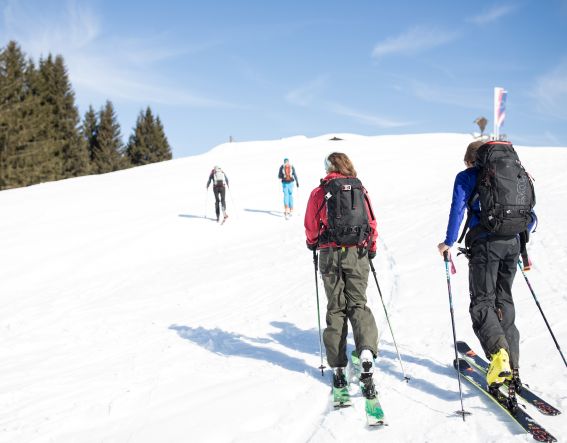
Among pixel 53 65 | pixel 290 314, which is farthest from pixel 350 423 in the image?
pixel 53 65

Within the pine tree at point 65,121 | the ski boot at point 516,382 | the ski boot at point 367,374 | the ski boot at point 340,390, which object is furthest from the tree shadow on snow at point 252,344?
the pine tree at point 65,121

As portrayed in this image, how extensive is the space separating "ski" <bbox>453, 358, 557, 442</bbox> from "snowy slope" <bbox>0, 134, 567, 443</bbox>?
10cm

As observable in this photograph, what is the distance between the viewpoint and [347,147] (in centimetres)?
3853

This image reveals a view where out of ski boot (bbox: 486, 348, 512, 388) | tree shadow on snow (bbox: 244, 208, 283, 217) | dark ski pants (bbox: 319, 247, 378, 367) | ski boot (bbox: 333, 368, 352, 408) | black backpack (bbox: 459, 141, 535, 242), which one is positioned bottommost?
ski boot (bbox: 333, 368, 352, 408)

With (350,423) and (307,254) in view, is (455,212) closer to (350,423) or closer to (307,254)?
(350,423)

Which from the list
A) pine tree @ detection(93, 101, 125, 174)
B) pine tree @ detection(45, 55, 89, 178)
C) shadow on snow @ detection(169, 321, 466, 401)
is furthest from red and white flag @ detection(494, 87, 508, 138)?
pine tree @ detection(93, 101, 125, 174)

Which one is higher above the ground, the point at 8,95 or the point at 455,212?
the point at 8,95

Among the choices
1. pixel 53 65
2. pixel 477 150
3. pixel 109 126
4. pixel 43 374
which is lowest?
pixel 43 374

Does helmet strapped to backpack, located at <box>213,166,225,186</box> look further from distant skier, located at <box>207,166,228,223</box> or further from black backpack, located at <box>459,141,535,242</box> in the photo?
black backpack, located at <box>459,141,535,242</box>

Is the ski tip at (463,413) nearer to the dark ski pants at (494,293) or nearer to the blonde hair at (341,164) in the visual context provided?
the dark ski pants at (494,293)

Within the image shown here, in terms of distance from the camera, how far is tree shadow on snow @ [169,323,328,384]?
504 cm

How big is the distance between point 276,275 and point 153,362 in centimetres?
433

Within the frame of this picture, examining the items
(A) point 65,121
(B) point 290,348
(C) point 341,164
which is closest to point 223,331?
(B) point 290,348

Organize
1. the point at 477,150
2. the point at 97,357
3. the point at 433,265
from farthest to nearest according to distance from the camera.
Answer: the point at 433,265
the point at 97,357
the point at 477,150
